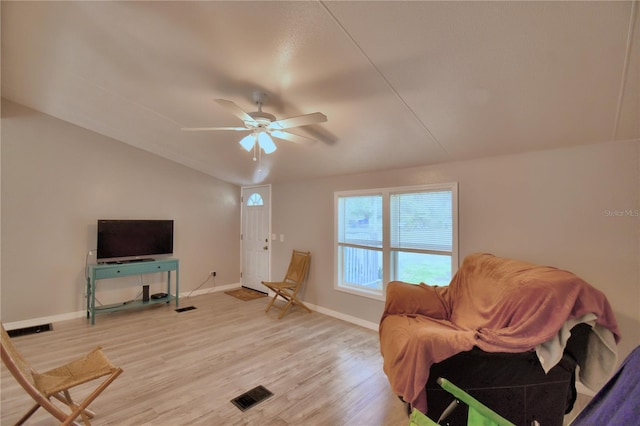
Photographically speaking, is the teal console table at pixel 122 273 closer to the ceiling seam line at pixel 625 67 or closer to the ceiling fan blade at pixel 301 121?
the ceiling fan blade at pixel 301 121

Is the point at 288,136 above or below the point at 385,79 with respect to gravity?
below

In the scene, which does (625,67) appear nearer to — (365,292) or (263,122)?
(263,122)

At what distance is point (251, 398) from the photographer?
219cm

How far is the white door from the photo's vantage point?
206 inches

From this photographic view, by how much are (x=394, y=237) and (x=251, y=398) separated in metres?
2.27

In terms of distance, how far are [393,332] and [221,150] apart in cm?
312

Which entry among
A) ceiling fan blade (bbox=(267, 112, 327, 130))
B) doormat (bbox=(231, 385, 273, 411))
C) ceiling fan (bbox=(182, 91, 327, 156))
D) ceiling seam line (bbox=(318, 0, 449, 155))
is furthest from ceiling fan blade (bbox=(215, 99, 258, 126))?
doormat (bbox=(231, 385, 273, 411))

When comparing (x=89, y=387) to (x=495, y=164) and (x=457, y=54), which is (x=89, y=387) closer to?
(x=457, y=54)

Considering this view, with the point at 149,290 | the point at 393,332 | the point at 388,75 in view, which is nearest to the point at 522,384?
the point at 393,332

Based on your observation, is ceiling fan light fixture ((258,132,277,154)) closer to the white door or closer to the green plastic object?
the green plastic object

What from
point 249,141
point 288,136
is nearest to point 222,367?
point 249,141

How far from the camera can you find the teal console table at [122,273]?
3707 mm

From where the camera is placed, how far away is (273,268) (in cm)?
509

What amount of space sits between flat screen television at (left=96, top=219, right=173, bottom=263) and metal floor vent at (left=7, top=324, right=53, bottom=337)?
95 cm
